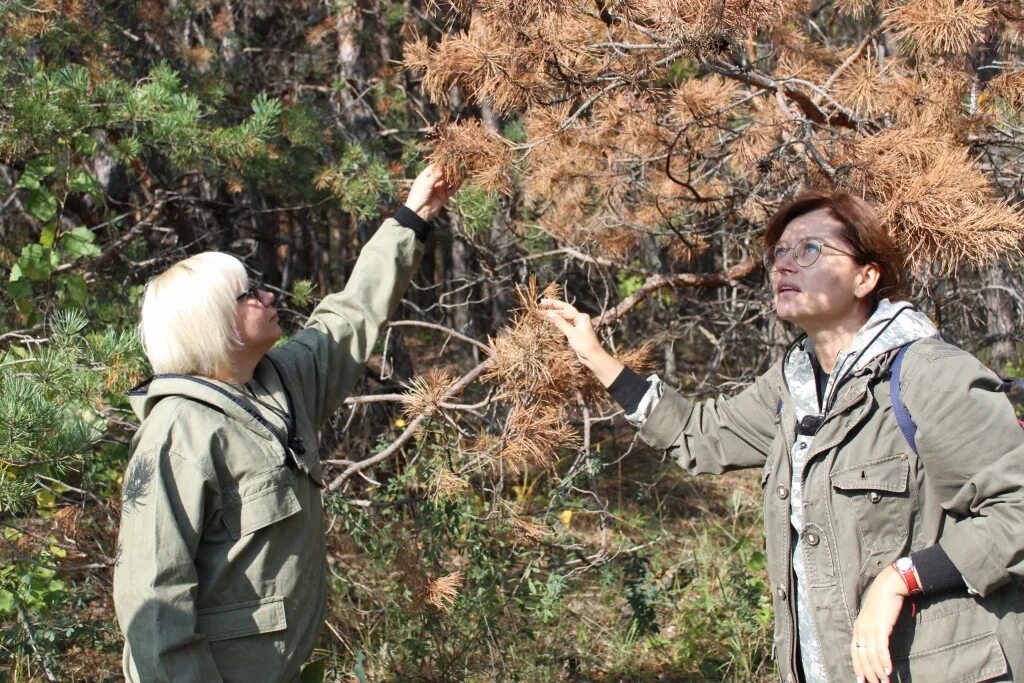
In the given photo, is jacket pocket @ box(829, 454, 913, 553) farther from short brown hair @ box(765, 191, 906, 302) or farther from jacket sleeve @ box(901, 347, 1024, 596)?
short brown hair @ box(765, 191, 906, 302)

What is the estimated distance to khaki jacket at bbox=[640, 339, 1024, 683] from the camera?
147 cm

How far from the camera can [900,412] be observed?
61.1 inches

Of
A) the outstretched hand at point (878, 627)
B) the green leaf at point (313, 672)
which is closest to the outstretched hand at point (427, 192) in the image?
the green leaf at point (313, 672)

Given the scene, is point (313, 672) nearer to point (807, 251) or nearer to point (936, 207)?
point (807, 251)

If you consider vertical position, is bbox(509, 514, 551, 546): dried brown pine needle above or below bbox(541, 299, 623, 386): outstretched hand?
below

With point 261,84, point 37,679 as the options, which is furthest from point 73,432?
point 261,84

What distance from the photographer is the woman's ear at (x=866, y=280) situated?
1.73 m

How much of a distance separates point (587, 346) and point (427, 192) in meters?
0.52

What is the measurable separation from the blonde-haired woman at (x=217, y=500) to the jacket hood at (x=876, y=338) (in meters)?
0.95

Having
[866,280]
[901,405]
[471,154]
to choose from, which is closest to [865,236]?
[866,280]

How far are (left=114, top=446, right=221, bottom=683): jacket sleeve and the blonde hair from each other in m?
0.18

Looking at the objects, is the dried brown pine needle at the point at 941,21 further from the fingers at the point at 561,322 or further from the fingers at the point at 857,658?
the fingers at the point at 857,658

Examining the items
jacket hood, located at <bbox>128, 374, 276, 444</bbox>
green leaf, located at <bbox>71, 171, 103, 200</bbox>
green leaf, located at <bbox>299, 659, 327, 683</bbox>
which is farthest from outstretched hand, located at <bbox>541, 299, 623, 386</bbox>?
green leaf, located at <bbox>71, 171, 103, 200</bbox>

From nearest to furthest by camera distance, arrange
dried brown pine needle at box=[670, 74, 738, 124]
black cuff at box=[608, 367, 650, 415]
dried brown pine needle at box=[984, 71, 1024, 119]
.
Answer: black cuff at box=[608, 367, 650, 415] → dried brown pine needle at box=[984, 71, 1024, 119] → dried brown pine needle at box=[670, 74, 738, 124]
